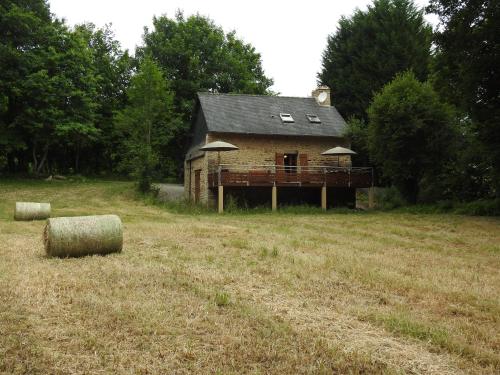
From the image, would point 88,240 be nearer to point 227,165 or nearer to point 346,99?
point 227,165

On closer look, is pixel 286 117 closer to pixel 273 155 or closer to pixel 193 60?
pixel 273 155

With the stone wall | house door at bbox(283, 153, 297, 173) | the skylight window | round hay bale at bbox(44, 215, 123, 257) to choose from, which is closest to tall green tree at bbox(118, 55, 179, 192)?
the stone wall

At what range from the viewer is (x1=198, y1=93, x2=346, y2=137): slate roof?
24297 millimetres

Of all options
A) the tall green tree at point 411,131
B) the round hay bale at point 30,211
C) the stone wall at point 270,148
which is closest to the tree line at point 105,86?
the stone wall at point 270,148

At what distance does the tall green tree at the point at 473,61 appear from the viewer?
610 inches

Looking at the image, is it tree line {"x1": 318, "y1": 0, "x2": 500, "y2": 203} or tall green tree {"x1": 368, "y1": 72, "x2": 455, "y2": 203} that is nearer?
tree line {"x1": 318, "y1": 0, "x2": 500, "y2": 203}

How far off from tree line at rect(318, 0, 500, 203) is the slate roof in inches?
70.9

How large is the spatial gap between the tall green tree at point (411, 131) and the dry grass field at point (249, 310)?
12.6 m

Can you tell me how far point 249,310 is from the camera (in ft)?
16.0

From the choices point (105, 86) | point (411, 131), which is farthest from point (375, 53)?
point (105, 86)

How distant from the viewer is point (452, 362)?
12.3 ft

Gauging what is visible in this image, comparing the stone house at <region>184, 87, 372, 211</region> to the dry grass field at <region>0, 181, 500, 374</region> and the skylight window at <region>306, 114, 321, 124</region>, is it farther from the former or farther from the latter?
the dry grass field at <region>0, 181, 500, 374</region>

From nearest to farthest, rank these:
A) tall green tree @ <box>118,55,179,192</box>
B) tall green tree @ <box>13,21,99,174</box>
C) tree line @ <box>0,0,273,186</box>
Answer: tall green tree @ <box>118,55,179,192</box>, tree line @ <box>0,0,273,186</box>, tall green tree @ <box>13,21,99,174</box>

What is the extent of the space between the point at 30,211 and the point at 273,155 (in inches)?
511
